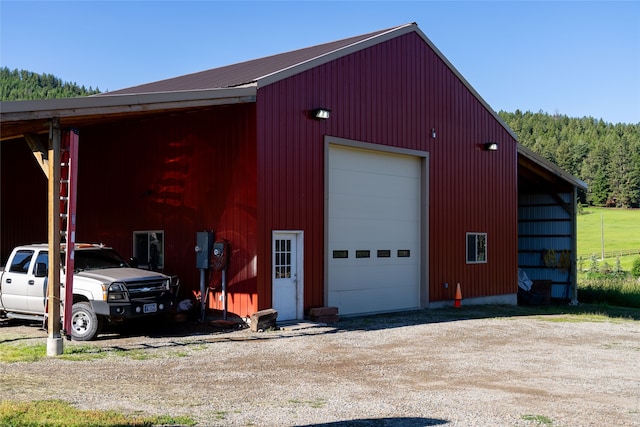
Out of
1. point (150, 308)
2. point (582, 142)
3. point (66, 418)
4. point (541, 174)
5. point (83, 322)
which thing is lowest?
point (66, 418)

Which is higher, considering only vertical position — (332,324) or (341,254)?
(341,254)

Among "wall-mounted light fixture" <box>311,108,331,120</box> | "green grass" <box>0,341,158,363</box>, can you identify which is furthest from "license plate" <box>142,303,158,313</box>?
"wall-mounted light fixture" <box>311,108,331,120</box>

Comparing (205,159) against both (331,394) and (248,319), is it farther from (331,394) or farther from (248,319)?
(331,394)

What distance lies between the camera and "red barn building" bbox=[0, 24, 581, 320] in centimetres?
1534

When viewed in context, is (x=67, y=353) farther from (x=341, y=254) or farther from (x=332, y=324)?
(x=341, y=254)

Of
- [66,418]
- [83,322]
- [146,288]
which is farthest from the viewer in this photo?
Answer: [146,288]

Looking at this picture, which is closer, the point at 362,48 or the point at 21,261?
the point at 21,261

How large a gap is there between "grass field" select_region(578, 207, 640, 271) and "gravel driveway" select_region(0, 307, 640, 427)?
4490 centimetres

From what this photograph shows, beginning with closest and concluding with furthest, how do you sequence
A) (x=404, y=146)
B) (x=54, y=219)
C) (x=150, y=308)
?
(x=54, y=219) < (x=150, y=308) < (x=404, y=146)

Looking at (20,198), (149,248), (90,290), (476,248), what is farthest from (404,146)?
(20,198)

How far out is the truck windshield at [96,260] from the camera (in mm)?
13992

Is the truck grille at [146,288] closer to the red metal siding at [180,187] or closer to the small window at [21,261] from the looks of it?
the red metal siding at [180,187]

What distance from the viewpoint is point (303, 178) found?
1642cm

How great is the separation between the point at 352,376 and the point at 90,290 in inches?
220
